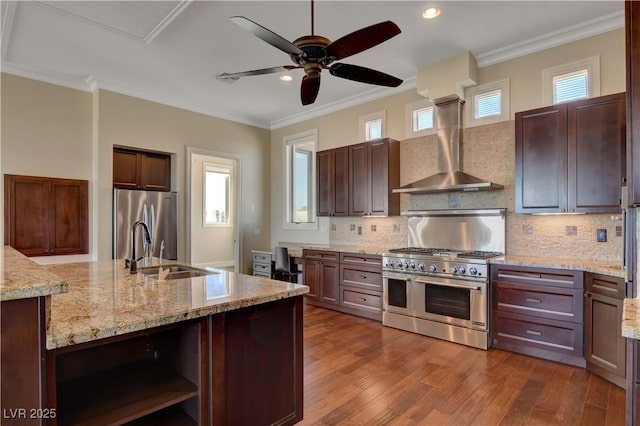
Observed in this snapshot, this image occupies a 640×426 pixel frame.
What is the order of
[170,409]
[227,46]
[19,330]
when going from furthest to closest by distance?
[227,46]
[170,409]
[19,330]

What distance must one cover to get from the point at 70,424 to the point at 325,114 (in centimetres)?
539

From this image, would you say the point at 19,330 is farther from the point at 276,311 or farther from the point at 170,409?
the point at 276,311

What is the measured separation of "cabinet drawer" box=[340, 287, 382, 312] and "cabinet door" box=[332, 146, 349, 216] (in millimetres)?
1156

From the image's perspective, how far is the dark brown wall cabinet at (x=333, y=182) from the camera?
5.15m

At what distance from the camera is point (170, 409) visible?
1663 millimetres

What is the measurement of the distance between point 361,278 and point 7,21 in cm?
471

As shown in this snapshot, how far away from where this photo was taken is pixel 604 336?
2.78 meters

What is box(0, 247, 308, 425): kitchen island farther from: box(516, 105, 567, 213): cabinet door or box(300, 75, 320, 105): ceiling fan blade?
box(516, 105, 567, 213): cabinet door

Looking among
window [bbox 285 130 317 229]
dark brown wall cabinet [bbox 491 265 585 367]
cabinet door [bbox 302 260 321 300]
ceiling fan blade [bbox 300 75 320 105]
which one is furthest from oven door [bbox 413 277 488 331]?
window [bbox 285 130 317 229]

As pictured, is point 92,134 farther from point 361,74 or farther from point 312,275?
point 361,74

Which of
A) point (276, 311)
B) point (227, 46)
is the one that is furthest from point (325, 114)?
point (276, 311)

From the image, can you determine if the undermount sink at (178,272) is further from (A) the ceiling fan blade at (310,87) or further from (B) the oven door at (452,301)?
(B) the oven door at (452,301)

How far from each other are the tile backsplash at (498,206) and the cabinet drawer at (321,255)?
0.68 metres

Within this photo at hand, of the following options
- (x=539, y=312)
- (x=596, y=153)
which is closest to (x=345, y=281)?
(x=539, y=312)
